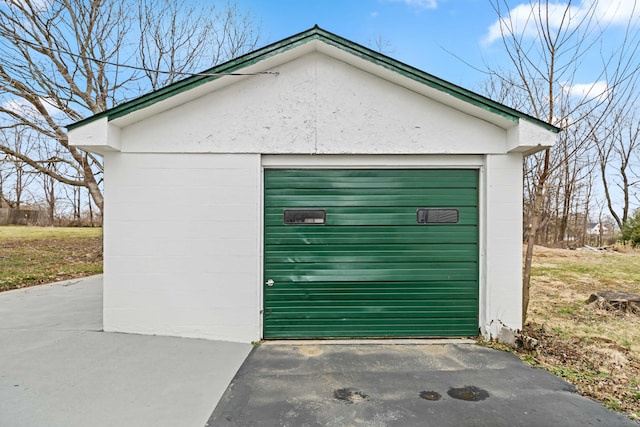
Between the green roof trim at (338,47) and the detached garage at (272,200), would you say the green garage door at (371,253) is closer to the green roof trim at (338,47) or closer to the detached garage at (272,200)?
the detached garage at (272,200)

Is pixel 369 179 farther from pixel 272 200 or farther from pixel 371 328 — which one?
pixel 371 328

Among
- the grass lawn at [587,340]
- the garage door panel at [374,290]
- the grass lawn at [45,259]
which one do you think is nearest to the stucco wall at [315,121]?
the garage door panel at [374,290]

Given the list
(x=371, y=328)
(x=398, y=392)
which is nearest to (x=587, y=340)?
(x=371, y=328)

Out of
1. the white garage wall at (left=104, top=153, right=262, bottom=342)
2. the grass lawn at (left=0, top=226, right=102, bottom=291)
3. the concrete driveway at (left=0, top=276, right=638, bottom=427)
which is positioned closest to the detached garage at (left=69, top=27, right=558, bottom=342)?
the white garage wall at (left=104, top=153, right=262, bottom=342)

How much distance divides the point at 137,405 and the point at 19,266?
437 inches

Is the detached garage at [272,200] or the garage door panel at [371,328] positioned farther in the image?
the garage door panel at [371,328]

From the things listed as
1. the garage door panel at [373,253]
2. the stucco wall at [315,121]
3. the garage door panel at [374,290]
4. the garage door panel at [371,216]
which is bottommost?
the garage door panel at [374,290]

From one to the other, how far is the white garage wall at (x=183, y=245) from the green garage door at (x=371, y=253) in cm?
32

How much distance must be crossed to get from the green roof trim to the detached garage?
176 mm

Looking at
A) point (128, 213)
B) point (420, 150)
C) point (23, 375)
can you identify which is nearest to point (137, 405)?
point (23, 375)

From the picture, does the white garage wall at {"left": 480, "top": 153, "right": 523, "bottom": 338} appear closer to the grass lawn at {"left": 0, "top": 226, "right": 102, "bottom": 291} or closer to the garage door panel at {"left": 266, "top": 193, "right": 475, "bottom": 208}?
the garage door panel at {"left": 266, "top": 193, "right": 475, "bottom": 208}

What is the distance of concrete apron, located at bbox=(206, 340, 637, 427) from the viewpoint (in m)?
2.98

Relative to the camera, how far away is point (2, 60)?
33.5ft

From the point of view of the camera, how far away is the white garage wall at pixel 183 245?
4832 millimetres
